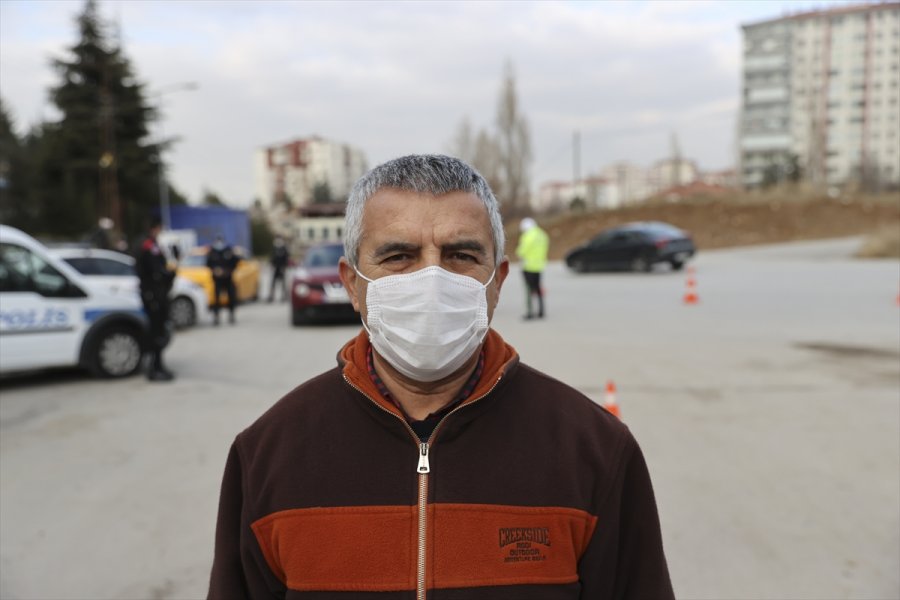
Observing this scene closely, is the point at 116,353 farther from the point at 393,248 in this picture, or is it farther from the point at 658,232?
the point at 658,232

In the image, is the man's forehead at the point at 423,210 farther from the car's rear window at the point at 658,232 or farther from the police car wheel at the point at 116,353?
the car's rear window at the point at 658,232

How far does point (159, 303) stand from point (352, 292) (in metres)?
7.32

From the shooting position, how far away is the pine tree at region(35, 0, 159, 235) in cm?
4081

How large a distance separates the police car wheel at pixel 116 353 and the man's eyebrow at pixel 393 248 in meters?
8.21

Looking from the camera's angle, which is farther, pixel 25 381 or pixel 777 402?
pixel 25 381

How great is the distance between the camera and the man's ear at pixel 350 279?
208 centimetres

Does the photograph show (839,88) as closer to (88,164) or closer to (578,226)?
(578,226)

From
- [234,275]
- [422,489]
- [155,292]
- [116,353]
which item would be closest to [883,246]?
[234,275]

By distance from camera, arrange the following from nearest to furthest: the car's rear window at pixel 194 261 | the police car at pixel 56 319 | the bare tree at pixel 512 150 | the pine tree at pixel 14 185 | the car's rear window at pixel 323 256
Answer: the police car at pixel 56 319
the car's rear window at pixel 323 256
the car's rear window at pixel 194 261
the pine tree at pixel 14 185
the bare tree at pixel 512 150

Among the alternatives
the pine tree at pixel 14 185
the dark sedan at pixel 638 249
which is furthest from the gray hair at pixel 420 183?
the pine tree at pixel 14 185

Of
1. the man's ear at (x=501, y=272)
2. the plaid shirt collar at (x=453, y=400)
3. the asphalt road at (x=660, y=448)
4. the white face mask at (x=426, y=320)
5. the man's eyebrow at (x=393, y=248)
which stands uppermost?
the man's eyebrow at (x=393, y=248)

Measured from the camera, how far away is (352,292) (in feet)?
6.95

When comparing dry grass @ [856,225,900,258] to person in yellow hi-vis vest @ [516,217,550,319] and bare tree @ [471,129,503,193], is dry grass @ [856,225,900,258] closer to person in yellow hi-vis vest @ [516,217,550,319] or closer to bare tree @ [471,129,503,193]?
person in yellow hi-vis vest @ [516,217,550,319]

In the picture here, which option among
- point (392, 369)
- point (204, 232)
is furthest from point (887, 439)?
point (204, 232)
